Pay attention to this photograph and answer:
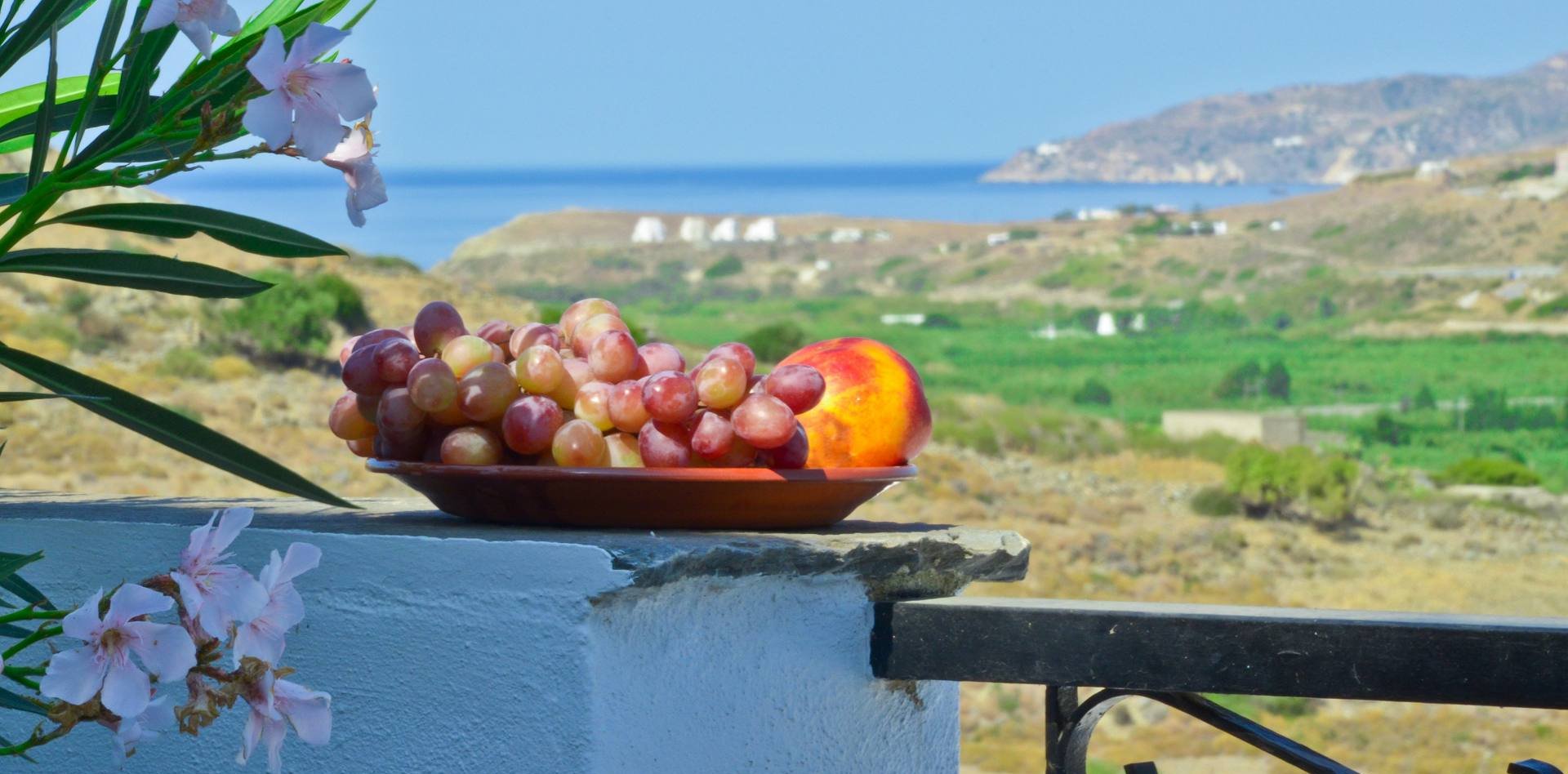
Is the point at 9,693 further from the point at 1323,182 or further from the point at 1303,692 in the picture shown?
the point at 1323,182

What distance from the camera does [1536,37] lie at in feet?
244

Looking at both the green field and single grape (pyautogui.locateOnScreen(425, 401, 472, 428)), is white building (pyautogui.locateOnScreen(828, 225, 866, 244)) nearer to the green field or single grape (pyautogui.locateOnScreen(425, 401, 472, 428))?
the green field

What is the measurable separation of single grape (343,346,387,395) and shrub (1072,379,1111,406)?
87.9 ft

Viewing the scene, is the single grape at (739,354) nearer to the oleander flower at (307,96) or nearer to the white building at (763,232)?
the oleander flower at (307,96)

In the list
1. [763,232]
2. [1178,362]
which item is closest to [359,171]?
[1178,362]

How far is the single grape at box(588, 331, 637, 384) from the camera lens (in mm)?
734

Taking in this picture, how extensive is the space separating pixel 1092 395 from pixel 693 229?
13166mm

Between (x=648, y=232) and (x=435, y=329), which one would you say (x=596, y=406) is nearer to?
(x=435, y=329)

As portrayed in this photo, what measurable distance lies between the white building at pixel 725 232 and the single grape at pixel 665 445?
118ft

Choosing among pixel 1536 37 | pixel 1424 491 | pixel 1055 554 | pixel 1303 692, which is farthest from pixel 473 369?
pixel 1536 37

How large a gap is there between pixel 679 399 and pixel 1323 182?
2293 inches

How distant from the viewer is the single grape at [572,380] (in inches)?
29.0

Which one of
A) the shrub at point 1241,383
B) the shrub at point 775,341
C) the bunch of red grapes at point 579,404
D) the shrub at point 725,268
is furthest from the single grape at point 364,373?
the shrub at point 725,268

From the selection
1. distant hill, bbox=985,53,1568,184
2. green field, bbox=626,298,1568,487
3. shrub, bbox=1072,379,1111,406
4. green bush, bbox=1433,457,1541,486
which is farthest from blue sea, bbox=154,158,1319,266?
green bush, bbox=1433,457,1541,486
